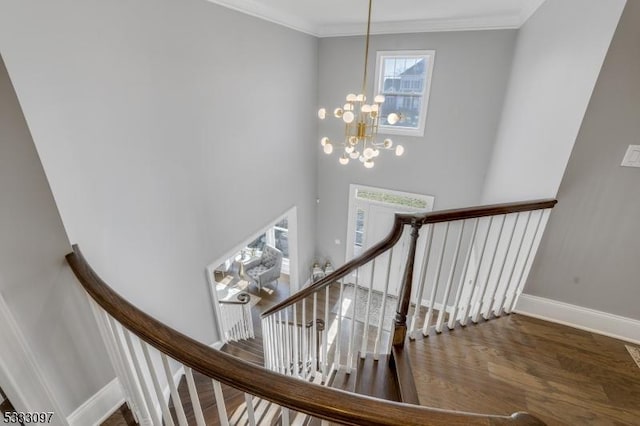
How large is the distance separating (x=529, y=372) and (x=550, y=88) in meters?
2.20

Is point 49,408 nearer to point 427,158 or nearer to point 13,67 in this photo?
point 13,67

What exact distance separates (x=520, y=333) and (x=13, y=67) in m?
3.54

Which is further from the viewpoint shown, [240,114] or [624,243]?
[240,114]

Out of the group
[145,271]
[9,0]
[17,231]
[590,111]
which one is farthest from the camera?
[145,271]

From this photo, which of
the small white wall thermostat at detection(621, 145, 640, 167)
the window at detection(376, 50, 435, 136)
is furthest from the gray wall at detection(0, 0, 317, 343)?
the small white wall thermostat at detection(621, 145, 640, 167)

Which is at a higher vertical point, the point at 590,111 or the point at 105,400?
the point at 590,111

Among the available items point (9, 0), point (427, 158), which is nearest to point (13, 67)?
point (9, 0)

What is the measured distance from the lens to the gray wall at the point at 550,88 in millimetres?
1905

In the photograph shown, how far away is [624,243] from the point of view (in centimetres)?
200

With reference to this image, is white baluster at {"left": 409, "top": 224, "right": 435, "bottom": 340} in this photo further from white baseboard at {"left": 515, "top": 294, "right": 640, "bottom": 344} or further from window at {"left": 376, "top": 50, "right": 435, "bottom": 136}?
window at {"left": 376, "top": 50, "right": 435, "bottom": 136}

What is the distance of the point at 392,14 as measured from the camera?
13.3 ft

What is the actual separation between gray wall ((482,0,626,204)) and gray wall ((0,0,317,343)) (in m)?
3.02

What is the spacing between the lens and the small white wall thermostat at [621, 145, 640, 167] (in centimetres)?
183

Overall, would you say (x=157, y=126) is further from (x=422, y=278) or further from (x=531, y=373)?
(x=531, y=373)
